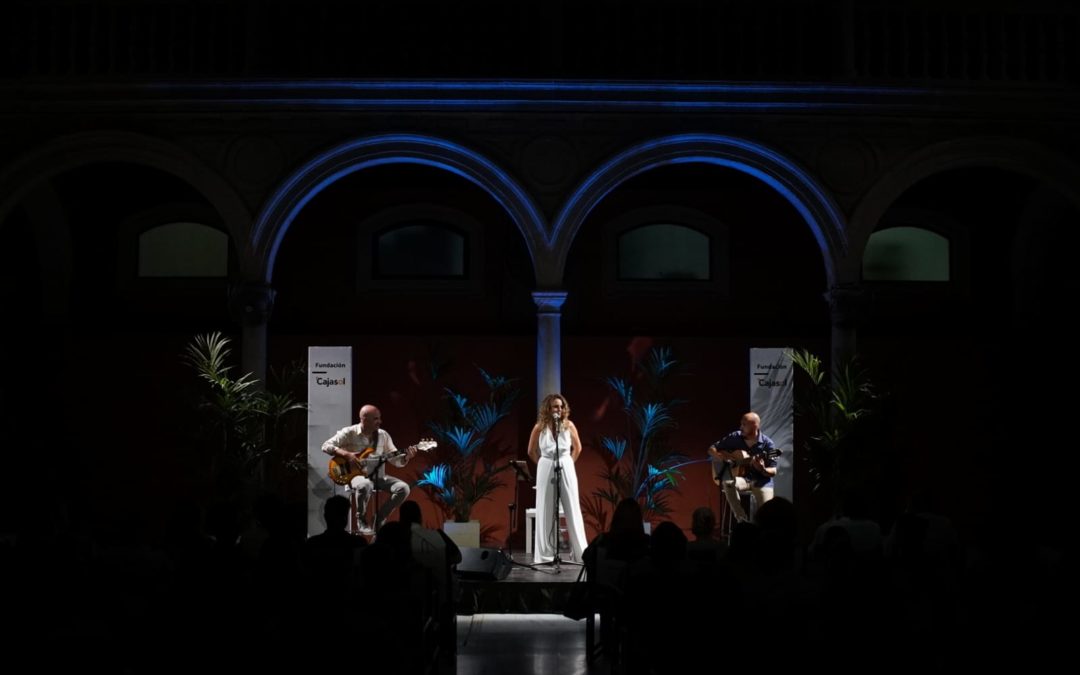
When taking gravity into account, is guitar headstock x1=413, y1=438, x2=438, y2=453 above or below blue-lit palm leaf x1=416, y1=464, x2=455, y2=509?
above

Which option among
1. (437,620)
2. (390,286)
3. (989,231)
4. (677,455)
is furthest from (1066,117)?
(437,620)

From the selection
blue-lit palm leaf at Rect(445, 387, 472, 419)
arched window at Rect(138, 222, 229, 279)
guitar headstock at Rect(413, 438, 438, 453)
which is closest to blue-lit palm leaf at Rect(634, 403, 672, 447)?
blue-lit palm leaf at Rect(445, 387, 472, 419)

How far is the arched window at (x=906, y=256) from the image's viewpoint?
1470 cm

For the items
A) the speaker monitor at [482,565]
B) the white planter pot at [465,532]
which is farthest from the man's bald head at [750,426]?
the speaker monitor at [482,565]

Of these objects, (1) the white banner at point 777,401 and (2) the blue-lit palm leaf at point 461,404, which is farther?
(1) the white banner at point 777,401

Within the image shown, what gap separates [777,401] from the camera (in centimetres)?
1362

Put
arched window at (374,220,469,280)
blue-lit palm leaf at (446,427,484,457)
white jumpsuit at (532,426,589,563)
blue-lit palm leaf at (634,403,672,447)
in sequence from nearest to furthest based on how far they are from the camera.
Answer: white jumpsuit at (532,426,589,563) → blue-lit palm leaf at (446,427,484,457) → blue-lit palm leaf at (634,403,672,447) → arched window at (374,220,469,280)

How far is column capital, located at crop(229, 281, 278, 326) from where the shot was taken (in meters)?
12.2

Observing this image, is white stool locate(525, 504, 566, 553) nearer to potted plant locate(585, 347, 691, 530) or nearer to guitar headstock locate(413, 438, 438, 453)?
potted plant locate(585, 347, 691, 530)

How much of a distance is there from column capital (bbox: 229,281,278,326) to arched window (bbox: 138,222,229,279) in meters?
2.57

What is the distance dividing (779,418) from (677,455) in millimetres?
1361

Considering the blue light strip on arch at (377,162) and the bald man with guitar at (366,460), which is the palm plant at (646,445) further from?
the blue light strip on arch at (377,162)

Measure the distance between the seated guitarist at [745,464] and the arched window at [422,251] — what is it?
14.1ft

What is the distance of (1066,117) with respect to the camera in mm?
12094
